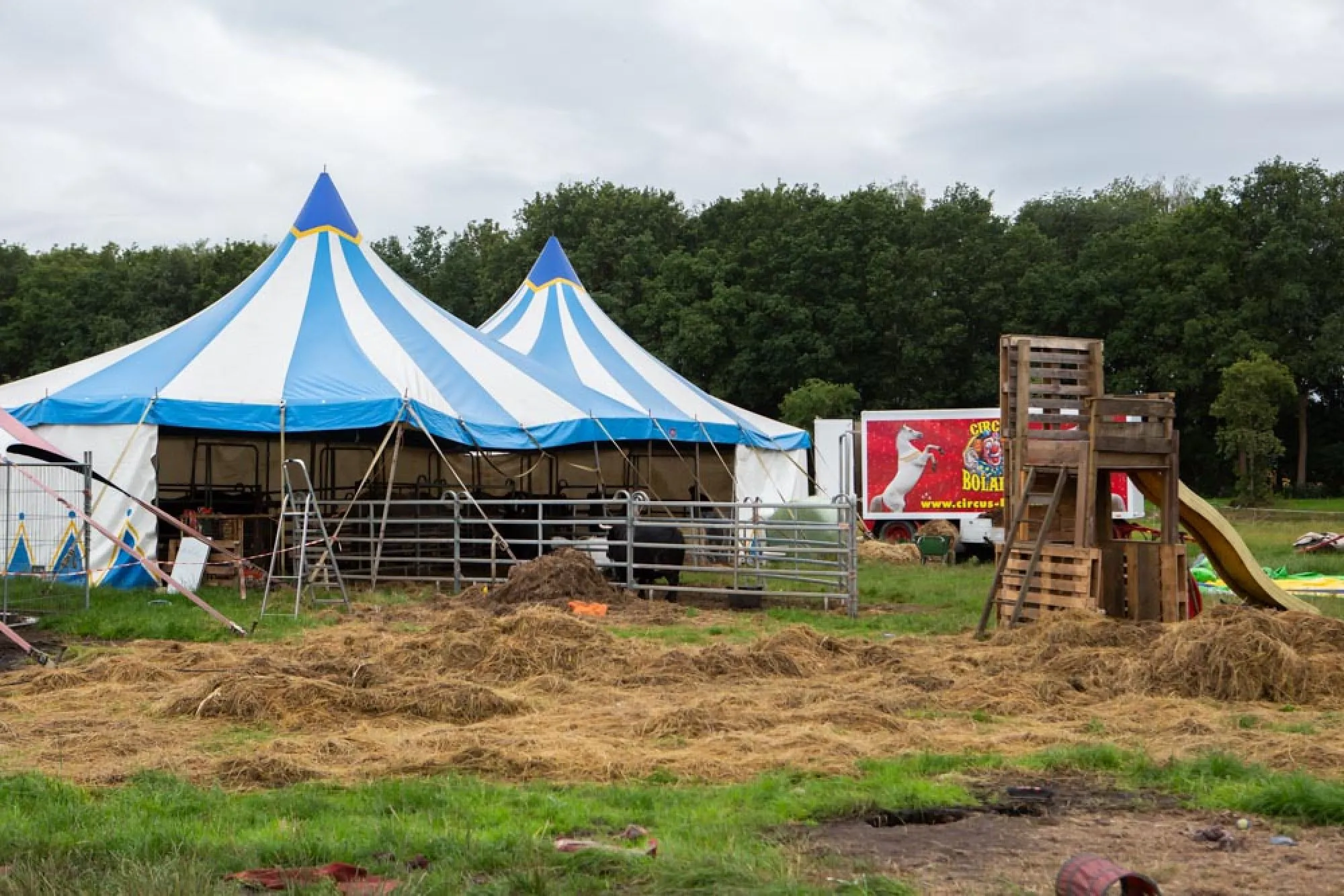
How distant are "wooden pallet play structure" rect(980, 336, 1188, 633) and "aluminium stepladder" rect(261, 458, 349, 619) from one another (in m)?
6.62

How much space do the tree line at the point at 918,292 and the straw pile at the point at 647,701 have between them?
101ft

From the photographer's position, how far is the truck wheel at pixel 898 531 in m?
25.4

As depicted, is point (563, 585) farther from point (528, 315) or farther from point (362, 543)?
point (528, 315)

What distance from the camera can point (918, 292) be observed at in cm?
4884

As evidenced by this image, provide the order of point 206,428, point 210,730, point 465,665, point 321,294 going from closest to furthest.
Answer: point 210,730 → point 465,665 → point 206,428 → point 321,294

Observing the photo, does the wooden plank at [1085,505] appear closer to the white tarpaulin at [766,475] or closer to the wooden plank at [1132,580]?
the wooden plank at [1132,580]

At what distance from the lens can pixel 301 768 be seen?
257 inches

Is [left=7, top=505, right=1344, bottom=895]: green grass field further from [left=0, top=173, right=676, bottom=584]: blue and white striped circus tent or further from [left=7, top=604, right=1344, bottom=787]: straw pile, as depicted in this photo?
[left=0, top=173, right=676, bottom=584]: blue and white striped circus tent

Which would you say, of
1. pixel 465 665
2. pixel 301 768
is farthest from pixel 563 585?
pixel 301 768

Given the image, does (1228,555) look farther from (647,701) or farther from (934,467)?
(934,467)

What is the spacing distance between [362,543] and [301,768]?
12263 mm

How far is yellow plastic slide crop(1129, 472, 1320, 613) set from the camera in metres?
13.1

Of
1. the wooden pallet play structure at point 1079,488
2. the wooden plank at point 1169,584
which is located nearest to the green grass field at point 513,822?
the wooden pallet play structure at point 1079,488

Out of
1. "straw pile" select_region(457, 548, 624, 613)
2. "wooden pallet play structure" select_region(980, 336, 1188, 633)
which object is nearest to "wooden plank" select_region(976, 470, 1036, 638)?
"wooden pallet play structure" select_region(980, 336, 1188, 633)
